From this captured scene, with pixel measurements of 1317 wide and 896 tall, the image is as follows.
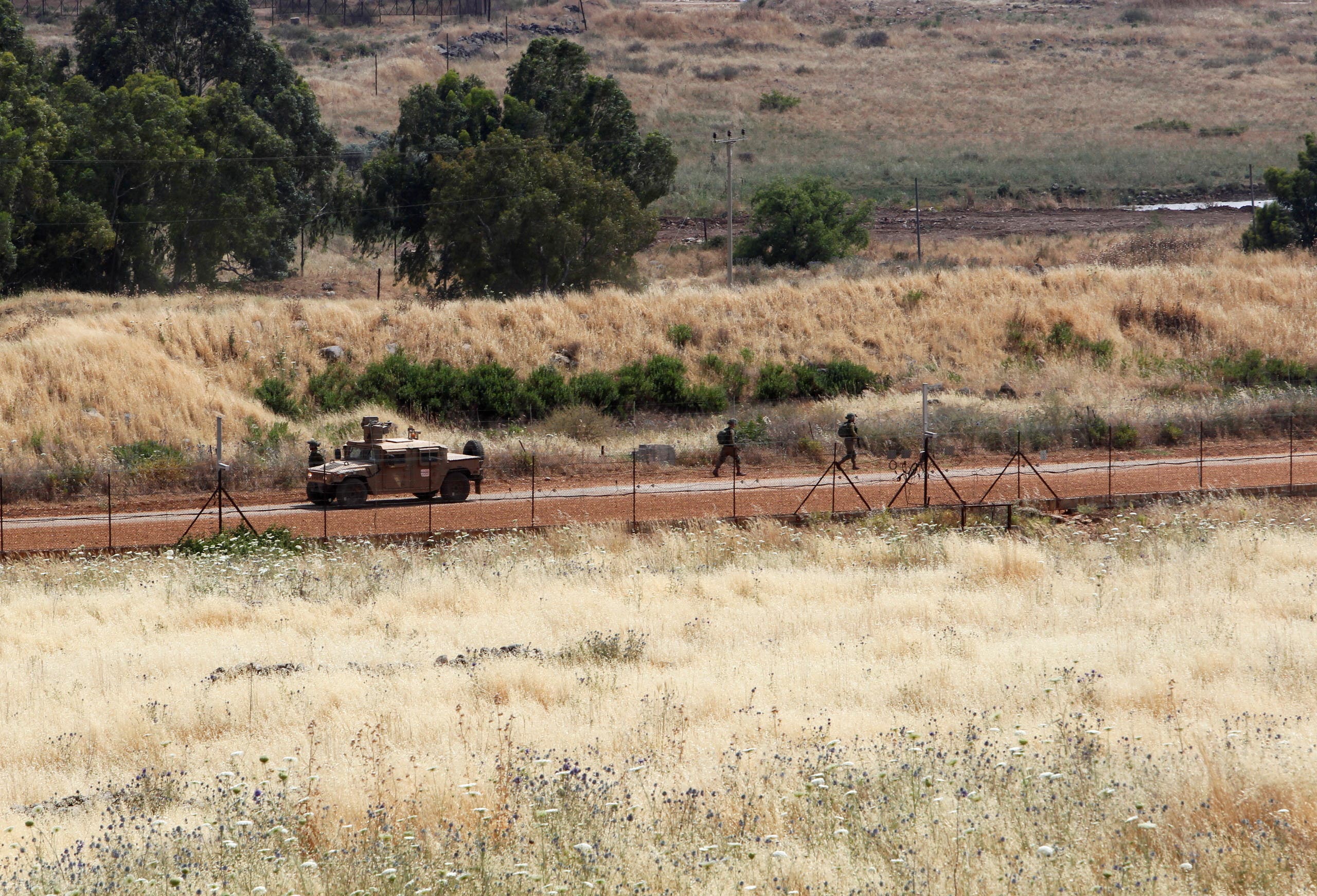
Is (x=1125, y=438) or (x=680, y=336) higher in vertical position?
(x=680, y=336)

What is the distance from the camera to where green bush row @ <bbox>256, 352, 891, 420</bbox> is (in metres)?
37.6

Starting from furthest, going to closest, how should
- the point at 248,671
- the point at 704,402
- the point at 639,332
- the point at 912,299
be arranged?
1. the point at 912,299
2. the point at 639,332
3. the point at 704,402
4. the point at 248,671

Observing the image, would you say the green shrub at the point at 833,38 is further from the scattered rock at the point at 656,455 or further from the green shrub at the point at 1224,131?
the scattered rock at the point at 656,455

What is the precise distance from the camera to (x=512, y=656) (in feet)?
46.9

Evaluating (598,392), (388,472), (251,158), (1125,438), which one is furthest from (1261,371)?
(251,158)

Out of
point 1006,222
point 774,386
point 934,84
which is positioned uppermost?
point 934,84

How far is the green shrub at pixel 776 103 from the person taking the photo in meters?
101

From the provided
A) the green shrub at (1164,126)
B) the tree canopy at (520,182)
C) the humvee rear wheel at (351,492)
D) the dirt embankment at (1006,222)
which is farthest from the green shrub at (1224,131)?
the humvee rear wheel at (351,492)

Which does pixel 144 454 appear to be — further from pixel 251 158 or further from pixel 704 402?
pixel 251 158

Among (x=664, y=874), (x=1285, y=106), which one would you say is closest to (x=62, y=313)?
(x=664, y=874)

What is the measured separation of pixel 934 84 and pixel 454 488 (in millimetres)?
91338

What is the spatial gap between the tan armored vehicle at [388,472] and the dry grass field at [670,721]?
16.7 feet

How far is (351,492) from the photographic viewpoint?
1027 inches

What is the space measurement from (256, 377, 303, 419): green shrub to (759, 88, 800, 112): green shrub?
70.8 m
